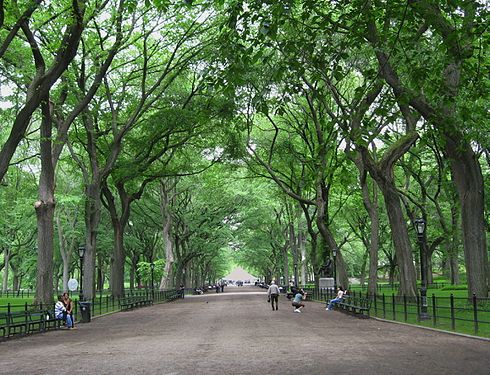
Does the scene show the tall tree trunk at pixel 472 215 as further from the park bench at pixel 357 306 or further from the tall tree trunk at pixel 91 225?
the tall tree trunk at pixel 91 225

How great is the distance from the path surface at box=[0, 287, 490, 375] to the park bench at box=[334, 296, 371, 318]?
418 cm

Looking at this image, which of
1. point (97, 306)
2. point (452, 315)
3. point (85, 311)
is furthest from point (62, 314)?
point (452, 315)

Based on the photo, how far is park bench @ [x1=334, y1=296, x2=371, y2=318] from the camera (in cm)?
2264

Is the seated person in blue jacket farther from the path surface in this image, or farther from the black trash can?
the black trash can

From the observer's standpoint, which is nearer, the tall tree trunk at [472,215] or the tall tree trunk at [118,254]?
the tall tree trunk at [472,215]

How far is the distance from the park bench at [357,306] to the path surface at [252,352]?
4.18 m

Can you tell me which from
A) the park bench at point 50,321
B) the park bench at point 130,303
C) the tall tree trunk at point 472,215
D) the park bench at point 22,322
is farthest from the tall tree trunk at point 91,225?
the tall tree trunk at point 472,215

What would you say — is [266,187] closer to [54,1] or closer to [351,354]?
[54,1]

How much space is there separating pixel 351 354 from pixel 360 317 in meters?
11.9

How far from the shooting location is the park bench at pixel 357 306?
22.6m

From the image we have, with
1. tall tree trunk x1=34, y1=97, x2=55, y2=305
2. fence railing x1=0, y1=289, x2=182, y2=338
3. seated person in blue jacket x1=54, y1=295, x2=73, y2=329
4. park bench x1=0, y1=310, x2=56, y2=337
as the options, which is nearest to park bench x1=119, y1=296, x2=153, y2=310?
fence railing x1=0, y1=289, x2=182, y2=338

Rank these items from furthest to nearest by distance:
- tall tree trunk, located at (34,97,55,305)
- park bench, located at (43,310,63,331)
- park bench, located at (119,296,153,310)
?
park bench, located at (119,296,153,310) → tall tree trunk, located at (34,97,55,305) → park bench, located at (43,310,63,331)

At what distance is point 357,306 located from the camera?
23656 mm

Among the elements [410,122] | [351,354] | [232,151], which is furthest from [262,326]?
[232,151]
